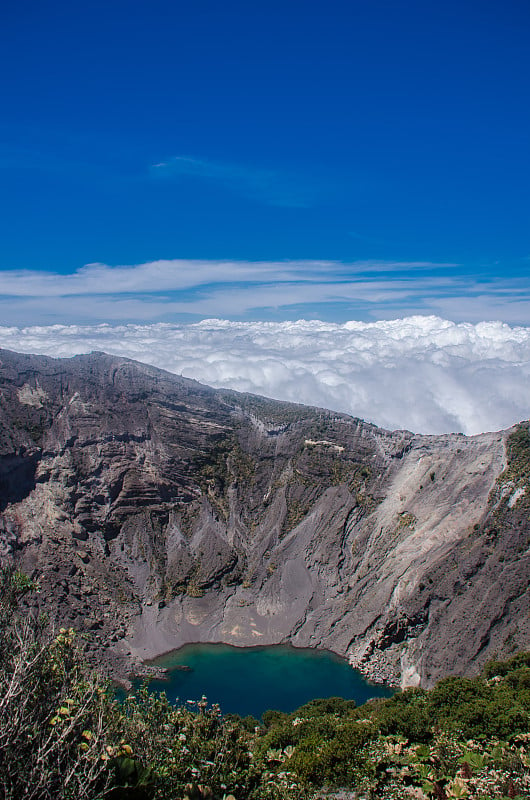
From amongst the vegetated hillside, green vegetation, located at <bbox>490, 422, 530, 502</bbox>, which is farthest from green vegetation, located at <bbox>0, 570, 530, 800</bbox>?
green vegetation, located at <bbox>490, 422, 530, 502</bbox>

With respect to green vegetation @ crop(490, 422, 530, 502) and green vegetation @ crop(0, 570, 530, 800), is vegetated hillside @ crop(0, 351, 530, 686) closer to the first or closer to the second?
green vegetation @ crop(490, 422, 530, 502)

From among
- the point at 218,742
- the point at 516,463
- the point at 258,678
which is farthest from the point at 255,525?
the point at 218,742

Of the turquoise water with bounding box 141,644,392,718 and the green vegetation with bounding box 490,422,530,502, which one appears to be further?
the green vegetation with bounding box 490,422,530,502

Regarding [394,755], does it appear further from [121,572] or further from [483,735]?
[121,572]

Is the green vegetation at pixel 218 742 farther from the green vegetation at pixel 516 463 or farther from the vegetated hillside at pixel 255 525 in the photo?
the green vegetation at pixel 516 463

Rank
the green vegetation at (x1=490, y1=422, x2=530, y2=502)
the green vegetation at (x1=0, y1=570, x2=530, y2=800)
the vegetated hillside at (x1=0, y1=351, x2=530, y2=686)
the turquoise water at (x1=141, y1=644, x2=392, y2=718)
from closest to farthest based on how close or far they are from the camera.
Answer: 1. the green vegetation at (x1=0, y1=570, x2=530, y2=800)
2. the turquoise water at (x1=141, y1=644, x2=392, y2=718)
3. the vegetated hillside at (x1=0, y1=351, x2=530, y2=686)
4. the green vegetation at (x1=490, y1=422, x2=530, y2=502)

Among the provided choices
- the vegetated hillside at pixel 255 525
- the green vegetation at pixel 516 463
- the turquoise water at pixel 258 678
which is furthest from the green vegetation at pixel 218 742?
the green vegetation at pixel 516 463
